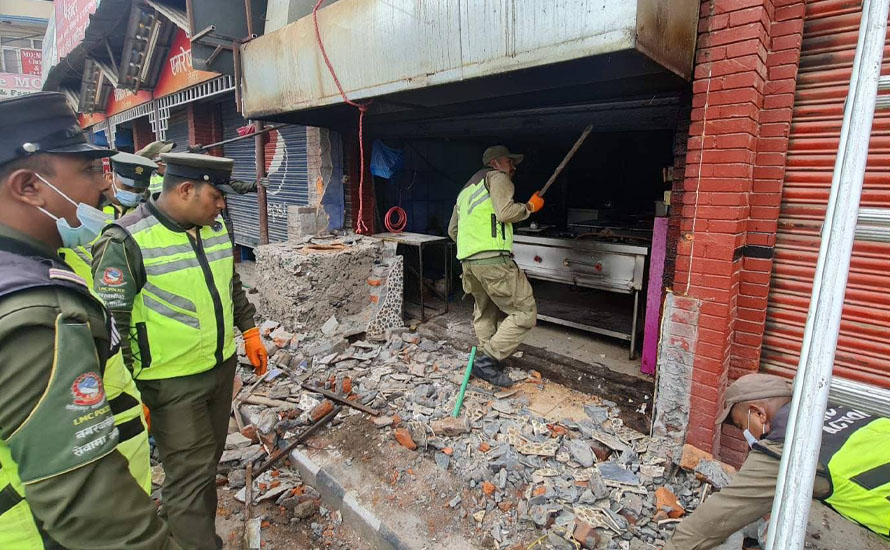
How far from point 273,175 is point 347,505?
592 cm

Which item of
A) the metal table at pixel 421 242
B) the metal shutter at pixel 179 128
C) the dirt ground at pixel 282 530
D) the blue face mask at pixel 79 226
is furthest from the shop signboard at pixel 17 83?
the blue face mask at pixel 79 226

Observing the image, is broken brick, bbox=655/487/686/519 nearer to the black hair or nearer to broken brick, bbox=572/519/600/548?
broken brick, bbox=572/519/600/548

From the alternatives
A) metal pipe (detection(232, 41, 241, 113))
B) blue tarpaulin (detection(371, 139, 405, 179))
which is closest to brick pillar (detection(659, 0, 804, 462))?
blue tarpaulin (detection(371, 139, 405, 179))

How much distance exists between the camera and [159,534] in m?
1.24

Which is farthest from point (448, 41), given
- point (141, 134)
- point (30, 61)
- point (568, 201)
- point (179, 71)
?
point (30, 61)

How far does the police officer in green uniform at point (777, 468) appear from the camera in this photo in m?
1.61

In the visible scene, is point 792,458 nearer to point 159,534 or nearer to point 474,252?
point 159,534

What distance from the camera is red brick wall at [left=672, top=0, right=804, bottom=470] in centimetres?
263

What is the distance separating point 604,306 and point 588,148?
413 centimetres

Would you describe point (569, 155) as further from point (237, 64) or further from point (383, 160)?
point (237, 64)

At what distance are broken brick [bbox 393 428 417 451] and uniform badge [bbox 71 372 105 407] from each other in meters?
2.46

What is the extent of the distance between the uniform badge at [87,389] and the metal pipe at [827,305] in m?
1.64

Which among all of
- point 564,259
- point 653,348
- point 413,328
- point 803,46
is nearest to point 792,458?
point 803,46

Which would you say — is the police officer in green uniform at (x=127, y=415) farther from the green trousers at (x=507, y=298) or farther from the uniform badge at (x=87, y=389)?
the green trousers at (x=507, y=298)
